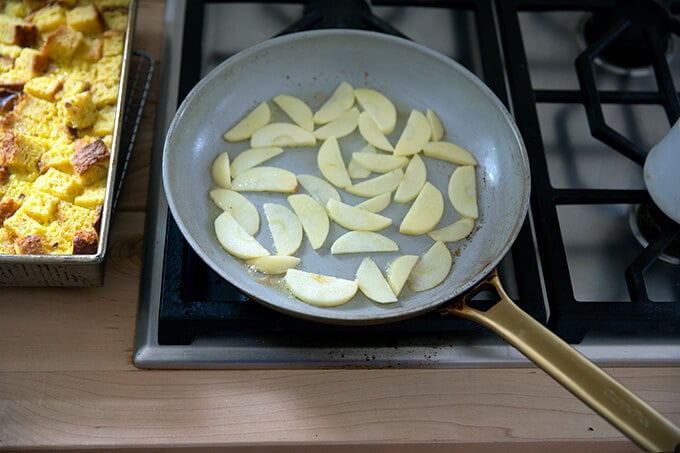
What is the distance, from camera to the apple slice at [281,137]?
958mm

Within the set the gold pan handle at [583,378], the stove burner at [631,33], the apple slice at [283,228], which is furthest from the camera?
the stove burner at [631,33]

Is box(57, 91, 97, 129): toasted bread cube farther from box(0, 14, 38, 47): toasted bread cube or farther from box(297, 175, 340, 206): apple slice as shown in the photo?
box(297, 175, 340, 206): apple slice

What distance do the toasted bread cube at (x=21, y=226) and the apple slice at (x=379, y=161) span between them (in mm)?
394

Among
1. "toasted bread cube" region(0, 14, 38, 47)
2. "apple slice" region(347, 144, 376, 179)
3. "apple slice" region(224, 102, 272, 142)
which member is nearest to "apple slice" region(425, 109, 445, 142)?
"apple slice" region(347, 144, 376, 179)

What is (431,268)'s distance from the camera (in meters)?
0.85

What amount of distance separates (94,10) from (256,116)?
0.90 feet

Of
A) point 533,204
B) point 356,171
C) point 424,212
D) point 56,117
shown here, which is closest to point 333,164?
point 356,171

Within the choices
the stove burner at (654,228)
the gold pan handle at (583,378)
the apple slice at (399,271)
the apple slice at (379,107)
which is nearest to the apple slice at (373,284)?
the apple slice at (399,271)

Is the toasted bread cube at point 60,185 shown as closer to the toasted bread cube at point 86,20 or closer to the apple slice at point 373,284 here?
the toasted bread cube at point 86,20

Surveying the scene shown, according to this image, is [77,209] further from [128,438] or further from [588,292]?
[588,292]

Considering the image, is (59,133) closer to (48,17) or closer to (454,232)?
(48,17)

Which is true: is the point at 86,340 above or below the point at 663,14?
below

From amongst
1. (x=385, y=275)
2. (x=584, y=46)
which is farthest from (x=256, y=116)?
(x=584, y=46)

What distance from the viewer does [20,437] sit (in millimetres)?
747
